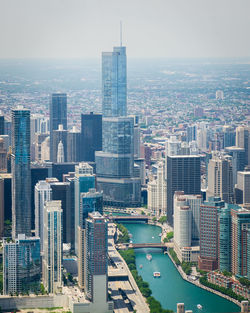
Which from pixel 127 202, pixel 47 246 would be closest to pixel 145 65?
pixel 127 202

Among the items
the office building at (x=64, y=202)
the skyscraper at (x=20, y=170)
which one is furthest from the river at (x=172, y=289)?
the skyscraper at (x=20, y=170)

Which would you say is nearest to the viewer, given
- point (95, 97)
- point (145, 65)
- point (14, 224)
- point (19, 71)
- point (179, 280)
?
point (179, 280)

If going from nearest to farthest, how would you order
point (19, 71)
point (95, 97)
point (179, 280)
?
point (179, 280) < point (19, 71) < point (95, 97)

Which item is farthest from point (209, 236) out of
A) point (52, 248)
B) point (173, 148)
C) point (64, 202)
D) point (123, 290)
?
point (173, 148)

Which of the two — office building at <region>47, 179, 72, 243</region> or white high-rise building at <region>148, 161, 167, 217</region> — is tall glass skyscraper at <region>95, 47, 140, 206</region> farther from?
office building at <region>47, 179, 72, 243</region>

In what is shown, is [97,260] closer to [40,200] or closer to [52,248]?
[52,248]

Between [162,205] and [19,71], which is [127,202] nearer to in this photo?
[162,205]

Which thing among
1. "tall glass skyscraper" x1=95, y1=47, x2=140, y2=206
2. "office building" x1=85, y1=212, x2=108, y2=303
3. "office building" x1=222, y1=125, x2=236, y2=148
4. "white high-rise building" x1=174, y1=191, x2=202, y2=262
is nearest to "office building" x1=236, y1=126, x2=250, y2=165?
"office building" x1=222, y1=125, x2=236, y2=148
